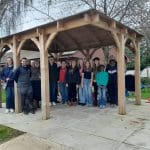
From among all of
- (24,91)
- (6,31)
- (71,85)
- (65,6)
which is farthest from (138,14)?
(24,91)

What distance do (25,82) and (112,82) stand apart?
302cm

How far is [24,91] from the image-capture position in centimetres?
975

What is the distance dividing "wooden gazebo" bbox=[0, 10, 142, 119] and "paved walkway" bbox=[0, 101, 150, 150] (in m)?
0.58

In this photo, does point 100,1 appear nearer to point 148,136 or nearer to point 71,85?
point 71,85

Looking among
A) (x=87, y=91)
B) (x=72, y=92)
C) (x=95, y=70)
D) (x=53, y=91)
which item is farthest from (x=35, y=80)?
(x=95, y=70)

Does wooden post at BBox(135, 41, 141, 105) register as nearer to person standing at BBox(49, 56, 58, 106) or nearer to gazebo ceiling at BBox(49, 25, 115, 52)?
gazebo ceiling at BBox(49, 25, 115, 52)

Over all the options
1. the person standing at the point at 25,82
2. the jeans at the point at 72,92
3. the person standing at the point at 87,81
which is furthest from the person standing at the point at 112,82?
the person standing at the point at 25,82

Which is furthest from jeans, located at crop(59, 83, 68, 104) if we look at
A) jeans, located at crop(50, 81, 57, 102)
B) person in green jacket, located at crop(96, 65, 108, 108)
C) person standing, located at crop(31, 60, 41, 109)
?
person in green jacket, located at crop(96, 65, 108, 108)

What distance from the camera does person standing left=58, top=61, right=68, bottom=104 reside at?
36.1 feet

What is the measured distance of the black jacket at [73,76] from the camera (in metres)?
10.7

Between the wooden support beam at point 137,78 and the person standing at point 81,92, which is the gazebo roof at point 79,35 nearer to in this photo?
the wooden support beam at point 137,78

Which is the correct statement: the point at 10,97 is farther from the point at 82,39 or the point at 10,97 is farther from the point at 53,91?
the point at 82,39

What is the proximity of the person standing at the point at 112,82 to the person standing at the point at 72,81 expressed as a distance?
114cm

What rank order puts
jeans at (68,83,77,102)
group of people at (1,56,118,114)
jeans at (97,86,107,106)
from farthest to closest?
jeans at (68,83,77,102), jeans at (97,86,107,106), group of people at (1,56,118,114)
